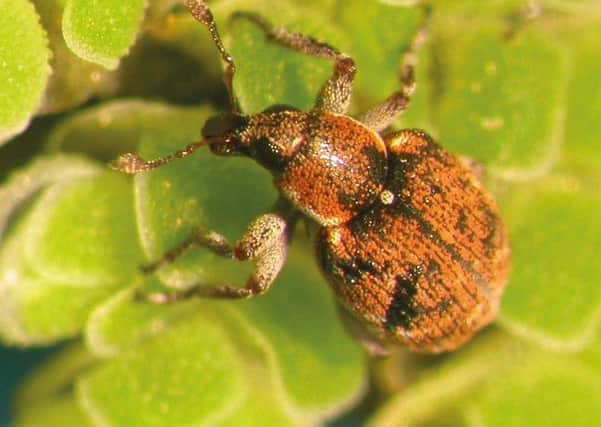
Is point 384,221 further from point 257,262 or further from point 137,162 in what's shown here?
point 137,162

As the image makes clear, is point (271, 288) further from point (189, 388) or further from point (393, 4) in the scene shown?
point (393, 4)

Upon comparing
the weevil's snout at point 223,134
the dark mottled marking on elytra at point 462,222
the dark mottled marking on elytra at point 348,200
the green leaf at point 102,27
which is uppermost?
the green leaf at point 102,27

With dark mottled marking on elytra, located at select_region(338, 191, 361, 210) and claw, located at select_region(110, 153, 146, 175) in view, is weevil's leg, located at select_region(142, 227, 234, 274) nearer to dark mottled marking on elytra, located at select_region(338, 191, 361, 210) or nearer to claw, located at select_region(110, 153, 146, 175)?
claw, located at select_region(110, 153, 146, 175)

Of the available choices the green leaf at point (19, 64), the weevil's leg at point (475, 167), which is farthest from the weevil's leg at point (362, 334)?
the green leaf at point (19, 64)

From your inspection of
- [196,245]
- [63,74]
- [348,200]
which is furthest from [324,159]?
[63,74]

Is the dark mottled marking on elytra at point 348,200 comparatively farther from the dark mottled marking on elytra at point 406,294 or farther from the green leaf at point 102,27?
the green leaf at point 102,27

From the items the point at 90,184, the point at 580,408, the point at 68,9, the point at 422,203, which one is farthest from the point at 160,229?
the point at 580,408
